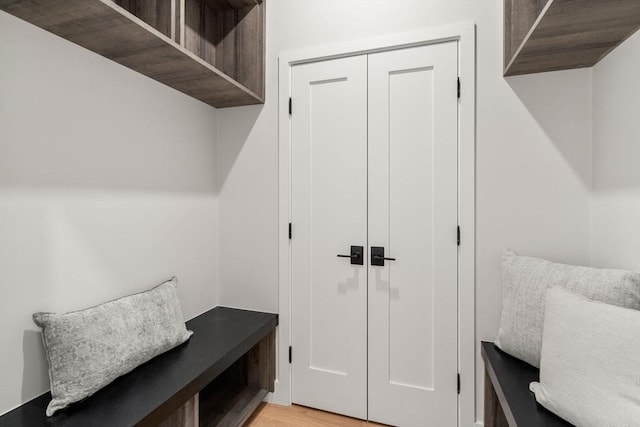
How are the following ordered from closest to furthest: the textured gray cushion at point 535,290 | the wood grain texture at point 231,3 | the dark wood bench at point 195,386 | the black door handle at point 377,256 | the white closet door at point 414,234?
1. the dark wood bench at point 195,386
2. the textured gray cushion at point 535,290
3. the white closet door at point 414,234
4. the black door handle at point 377,256
5. the wood grain texture at point 231,3

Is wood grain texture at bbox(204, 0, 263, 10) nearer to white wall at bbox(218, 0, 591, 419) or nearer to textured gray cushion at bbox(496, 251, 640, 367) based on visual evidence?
white wall at bbox(218, 0, 591, 419)

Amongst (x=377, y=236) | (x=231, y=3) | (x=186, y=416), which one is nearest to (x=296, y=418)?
(x=186, y=416)

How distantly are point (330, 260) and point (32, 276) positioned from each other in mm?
1373

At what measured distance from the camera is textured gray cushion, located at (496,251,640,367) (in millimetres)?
1227

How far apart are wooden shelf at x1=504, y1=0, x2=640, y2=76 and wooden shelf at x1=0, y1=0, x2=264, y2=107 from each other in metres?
Result: 1.40

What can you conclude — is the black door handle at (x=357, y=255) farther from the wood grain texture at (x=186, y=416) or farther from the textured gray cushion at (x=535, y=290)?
the wood grain texture at (x=186, y=416)

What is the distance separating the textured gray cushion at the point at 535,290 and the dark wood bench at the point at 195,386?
1311mm

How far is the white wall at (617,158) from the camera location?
129 centimetres

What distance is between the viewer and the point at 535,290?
1432 mm

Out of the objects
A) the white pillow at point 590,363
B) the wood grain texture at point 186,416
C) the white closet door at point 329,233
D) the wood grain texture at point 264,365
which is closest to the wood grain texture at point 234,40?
the white closet door at point 329,233

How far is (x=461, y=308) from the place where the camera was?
173cm

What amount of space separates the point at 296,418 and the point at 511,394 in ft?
3.99

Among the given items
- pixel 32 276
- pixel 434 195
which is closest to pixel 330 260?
pixel 434 195

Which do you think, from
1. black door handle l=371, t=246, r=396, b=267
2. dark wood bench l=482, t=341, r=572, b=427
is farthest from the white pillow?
black door handle l=371, t=246, r=396, b=267
